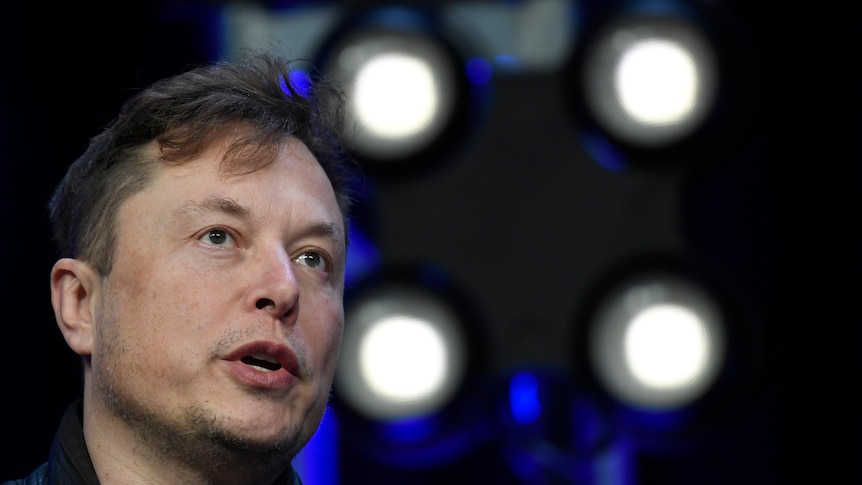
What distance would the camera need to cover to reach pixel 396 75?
1930 millimetres

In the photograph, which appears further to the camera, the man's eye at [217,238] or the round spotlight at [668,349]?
the round spotlight at [668,349]

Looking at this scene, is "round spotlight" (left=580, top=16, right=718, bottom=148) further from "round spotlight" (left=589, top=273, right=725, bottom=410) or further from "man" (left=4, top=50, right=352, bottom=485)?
"man" (left=4, top=50, right=352, bottom=485)

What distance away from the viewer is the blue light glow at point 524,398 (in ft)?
6.54

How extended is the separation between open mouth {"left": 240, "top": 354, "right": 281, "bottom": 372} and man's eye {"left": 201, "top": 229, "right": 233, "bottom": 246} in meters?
0.13

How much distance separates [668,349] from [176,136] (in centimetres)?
86

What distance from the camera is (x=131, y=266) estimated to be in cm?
136

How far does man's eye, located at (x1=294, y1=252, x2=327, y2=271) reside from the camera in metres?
1.42

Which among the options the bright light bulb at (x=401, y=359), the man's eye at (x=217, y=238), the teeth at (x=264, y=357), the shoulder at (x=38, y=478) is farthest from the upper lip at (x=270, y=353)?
the bright light bulb at (x=401, y=359)

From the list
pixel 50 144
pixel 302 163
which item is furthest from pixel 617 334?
pixel 50 144

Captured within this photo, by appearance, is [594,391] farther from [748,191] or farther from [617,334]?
[748,191]

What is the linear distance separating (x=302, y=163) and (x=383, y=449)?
632mm

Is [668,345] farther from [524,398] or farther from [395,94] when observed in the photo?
[395,94]

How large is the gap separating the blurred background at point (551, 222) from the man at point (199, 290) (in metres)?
0.44

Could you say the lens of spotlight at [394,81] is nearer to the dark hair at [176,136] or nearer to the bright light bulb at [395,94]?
the bright light bulb at [395,94]
